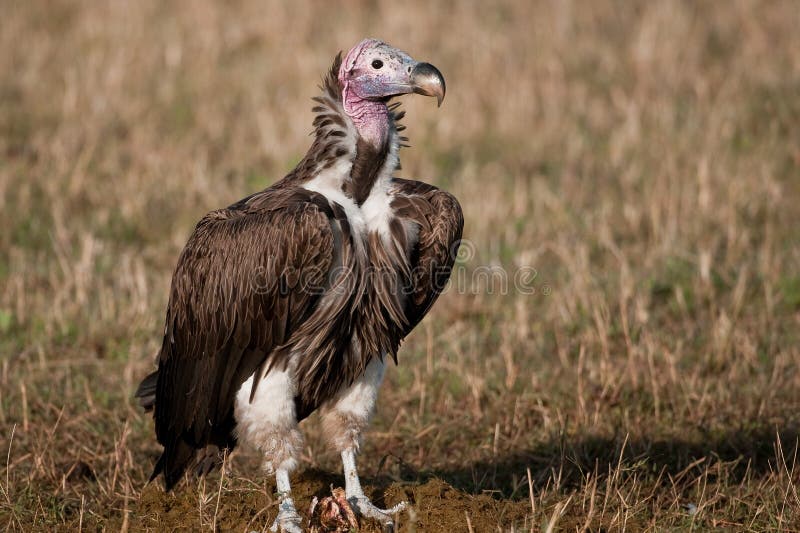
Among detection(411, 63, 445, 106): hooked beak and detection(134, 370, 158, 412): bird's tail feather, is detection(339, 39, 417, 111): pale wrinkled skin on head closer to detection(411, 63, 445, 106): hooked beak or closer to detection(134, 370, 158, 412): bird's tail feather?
detection(411, 63, 445, 106): hooked beak

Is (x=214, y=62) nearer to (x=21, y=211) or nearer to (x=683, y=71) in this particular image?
(x=21, y=211)

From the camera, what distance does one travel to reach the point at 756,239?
8.16 m

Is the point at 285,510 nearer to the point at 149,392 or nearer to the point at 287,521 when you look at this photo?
the point at 287,521

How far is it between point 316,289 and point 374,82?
0.90 meters

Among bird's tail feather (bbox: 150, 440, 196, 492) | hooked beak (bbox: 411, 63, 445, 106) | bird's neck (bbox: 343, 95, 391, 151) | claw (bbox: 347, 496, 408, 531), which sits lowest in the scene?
claw (bbox: 347, 496, 408, 531)

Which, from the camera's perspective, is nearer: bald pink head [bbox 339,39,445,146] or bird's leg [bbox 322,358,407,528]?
bald pink head [bbox 339,39,445,146]

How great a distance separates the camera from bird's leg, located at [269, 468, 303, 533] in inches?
171

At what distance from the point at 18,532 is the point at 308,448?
57.6 inches

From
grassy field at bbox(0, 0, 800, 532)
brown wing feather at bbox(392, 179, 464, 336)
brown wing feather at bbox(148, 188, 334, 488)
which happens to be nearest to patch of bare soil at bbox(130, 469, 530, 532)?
grassy field at bbox(0, 0, 800, 532)

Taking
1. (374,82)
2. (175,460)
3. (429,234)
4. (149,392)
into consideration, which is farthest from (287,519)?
(374,82)

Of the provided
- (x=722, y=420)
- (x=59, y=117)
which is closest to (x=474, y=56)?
(x=59, y=117)

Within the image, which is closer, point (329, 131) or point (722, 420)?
point (329, 131)

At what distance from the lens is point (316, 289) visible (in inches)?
168

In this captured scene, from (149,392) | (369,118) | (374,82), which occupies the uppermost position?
→ (374,82)
